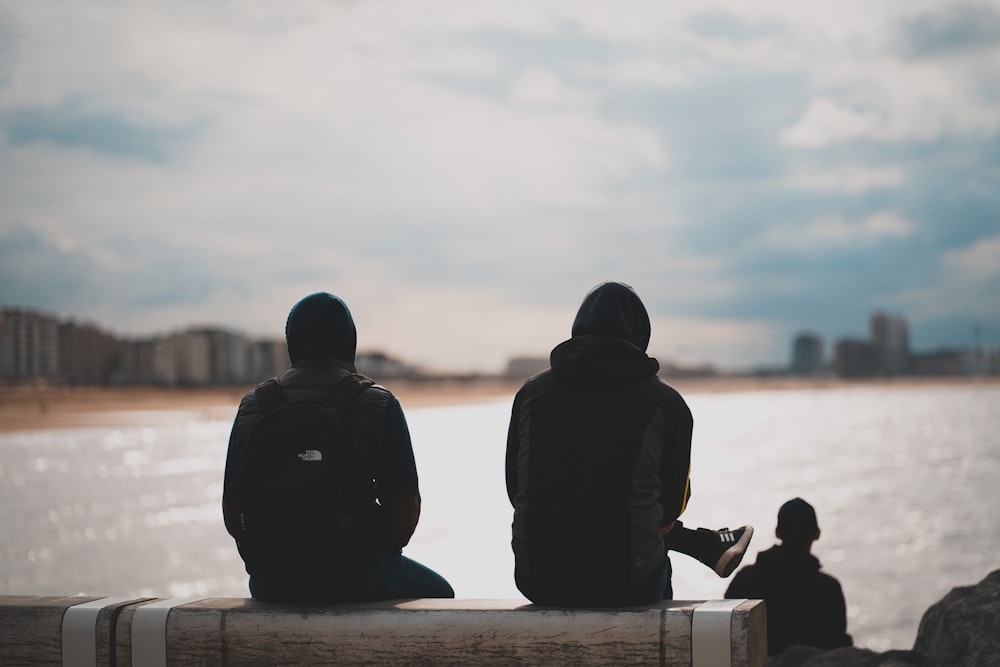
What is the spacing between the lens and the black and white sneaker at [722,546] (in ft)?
11.0

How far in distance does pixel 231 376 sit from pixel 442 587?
199m

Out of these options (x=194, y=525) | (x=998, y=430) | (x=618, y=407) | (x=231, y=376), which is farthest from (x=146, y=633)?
(x=231, y=376)

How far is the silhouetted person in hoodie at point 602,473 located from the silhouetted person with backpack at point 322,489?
445 millimetres

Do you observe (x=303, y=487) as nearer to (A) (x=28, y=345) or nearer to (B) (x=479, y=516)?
(B) (x=479, y=516)

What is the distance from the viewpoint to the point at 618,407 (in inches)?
132

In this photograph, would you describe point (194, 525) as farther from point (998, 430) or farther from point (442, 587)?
point (998, 430)

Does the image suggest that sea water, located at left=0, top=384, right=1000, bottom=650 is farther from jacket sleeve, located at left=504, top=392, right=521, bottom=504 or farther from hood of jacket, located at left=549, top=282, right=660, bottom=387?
hood of jacket, located at left=549, top=282, right=660, bottom=387

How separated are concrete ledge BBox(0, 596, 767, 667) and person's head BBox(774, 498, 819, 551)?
2363 millimetres

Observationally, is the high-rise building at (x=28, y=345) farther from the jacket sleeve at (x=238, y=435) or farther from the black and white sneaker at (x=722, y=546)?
the black and white sneaker at (x=722, y=546)

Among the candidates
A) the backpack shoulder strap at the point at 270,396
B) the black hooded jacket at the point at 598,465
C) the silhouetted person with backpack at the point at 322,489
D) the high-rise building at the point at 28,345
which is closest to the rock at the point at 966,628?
the black hooded jacket at the point at 598,465

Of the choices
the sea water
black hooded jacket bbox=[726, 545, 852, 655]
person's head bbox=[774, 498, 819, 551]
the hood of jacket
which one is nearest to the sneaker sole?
the sea water

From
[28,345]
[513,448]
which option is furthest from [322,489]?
[28,345]

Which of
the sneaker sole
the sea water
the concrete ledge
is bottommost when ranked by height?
the sea water

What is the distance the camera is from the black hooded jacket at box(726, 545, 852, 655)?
5.58 metres
